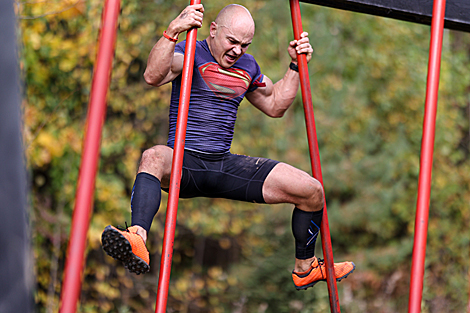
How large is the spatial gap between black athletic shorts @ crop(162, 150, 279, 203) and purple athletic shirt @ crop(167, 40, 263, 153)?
0.05 meters

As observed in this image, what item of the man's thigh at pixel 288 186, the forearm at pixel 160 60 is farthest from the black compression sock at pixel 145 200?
the man's thigh at pixel 288 186

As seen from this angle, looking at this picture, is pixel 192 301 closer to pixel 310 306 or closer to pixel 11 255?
pixel 310 306

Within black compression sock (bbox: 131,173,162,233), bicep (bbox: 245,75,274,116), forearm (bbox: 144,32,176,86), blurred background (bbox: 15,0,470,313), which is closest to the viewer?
black compression sock (bbox: 131,173,162,233)

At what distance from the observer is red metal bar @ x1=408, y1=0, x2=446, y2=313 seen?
1837mm

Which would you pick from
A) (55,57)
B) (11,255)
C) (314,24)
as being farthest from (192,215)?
(11,255)

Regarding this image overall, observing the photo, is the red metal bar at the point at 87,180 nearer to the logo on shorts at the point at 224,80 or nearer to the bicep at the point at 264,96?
the logo on shorts at the point at 224,80

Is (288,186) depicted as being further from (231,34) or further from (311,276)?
(231,34)

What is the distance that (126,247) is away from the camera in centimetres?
160

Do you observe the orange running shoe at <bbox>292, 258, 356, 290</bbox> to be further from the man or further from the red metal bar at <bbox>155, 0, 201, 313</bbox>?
the red metal bar at <bbox>155, 0, 201, 313</bbox>

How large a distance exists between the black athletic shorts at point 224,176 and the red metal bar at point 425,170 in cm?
60

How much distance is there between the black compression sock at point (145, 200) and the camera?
176 centimetres

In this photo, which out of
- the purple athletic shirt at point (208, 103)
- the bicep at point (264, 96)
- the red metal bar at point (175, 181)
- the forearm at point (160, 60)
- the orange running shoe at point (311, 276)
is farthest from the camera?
the bicep at point (264, 96)

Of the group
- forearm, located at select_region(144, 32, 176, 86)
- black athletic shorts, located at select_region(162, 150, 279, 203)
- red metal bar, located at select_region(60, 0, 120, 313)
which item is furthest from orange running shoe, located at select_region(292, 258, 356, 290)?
red metal bar, located at select_region(60, 0, 120, 313)

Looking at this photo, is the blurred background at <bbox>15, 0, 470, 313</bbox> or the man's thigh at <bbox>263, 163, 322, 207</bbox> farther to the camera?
the blurred background at <bbox>15, 0, 470, 313</bbox>
